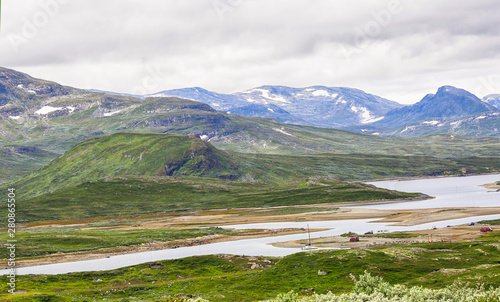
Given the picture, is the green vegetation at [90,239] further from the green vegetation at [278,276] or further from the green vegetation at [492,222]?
the green vegetation at [492,222]

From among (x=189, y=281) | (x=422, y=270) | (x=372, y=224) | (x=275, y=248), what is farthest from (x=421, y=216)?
(x=189, y=281)

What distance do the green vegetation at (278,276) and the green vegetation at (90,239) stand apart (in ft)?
146

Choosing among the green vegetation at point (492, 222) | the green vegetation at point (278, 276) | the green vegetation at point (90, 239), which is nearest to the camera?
the green vegetation at point (278, 276)

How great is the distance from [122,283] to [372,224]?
117 metres

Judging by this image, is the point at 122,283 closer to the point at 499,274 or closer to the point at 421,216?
the point at 499,274

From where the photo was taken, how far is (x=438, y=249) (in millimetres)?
110125

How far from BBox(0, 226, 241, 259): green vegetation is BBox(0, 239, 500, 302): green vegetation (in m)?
44.5

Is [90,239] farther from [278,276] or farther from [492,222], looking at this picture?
[492,222]

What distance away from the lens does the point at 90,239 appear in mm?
166625

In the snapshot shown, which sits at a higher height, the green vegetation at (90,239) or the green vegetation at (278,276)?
the green vegetation at (90,239)

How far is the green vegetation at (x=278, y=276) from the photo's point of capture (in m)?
82.4

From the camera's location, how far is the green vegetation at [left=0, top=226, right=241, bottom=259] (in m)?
150

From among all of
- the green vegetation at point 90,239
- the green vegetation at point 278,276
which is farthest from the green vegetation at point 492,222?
the green vegetation at point 90,239

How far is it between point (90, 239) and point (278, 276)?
96.3 metres
